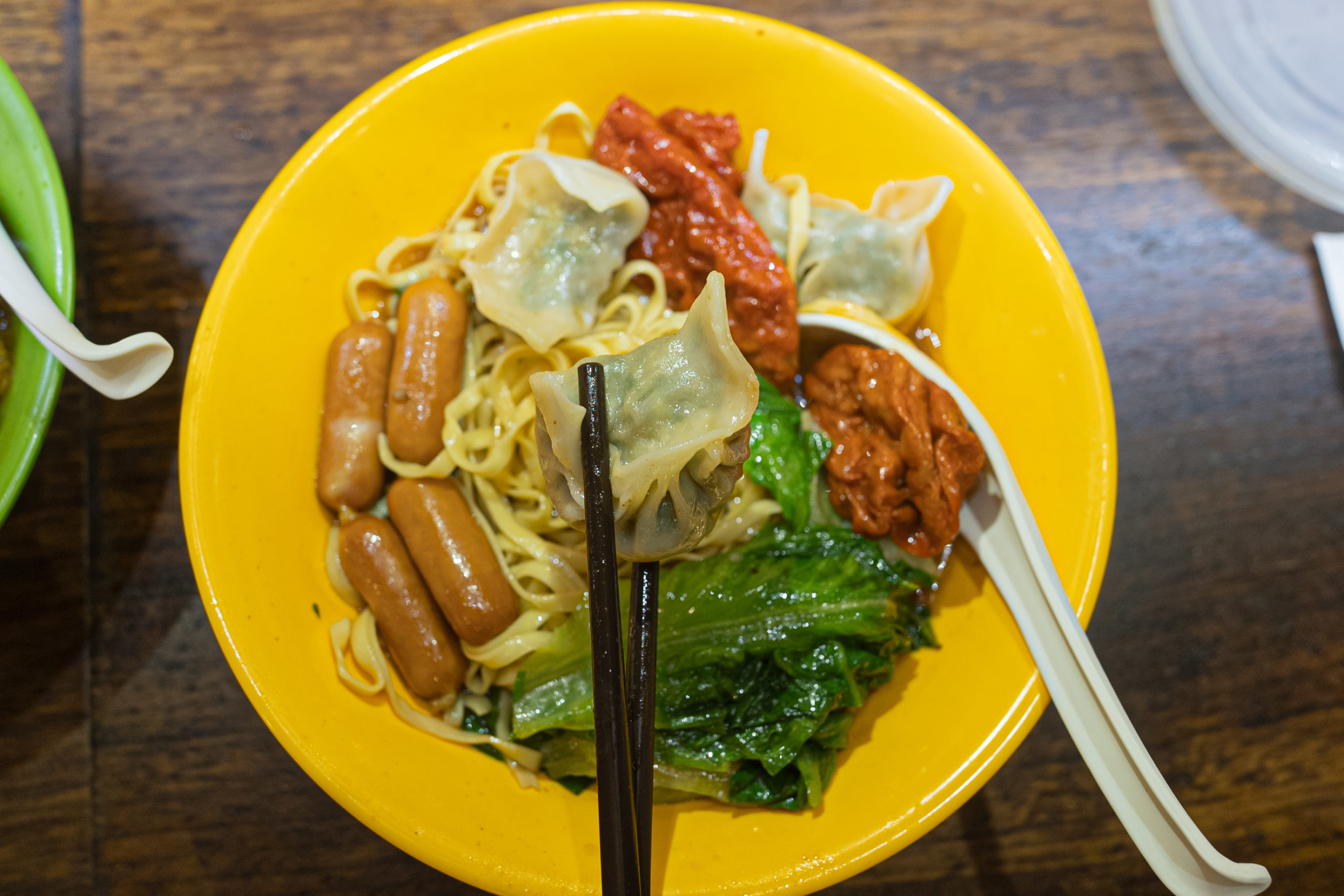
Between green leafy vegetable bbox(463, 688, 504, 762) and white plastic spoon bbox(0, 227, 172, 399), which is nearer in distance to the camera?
white plastic spoon bbox(0, 227, 172, 399)

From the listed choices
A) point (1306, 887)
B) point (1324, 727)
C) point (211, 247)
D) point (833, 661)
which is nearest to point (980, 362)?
point (833, 661)

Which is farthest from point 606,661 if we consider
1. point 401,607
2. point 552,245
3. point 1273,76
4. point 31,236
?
point 1273,76

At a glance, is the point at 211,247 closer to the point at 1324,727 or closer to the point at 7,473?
the point at 7,473

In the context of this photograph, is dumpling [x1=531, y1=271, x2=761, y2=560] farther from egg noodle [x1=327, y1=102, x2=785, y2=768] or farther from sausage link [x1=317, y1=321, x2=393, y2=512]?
sausage link [x1=317, y1=321, x2=393, y2=512]

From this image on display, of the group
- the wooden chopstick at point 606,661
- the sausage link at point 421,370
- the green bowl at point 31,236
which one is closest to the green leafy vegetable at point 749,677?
the wooden chopstick at point 606,661

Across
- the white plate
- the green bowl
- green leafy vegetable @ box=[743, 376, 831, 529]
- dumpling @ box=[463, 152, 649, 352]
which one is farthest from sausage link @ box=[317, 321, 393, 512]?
the white plate

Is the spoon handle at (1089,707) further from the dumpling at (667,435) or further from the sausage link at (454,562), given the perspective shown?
the sausage link at (454,562)
